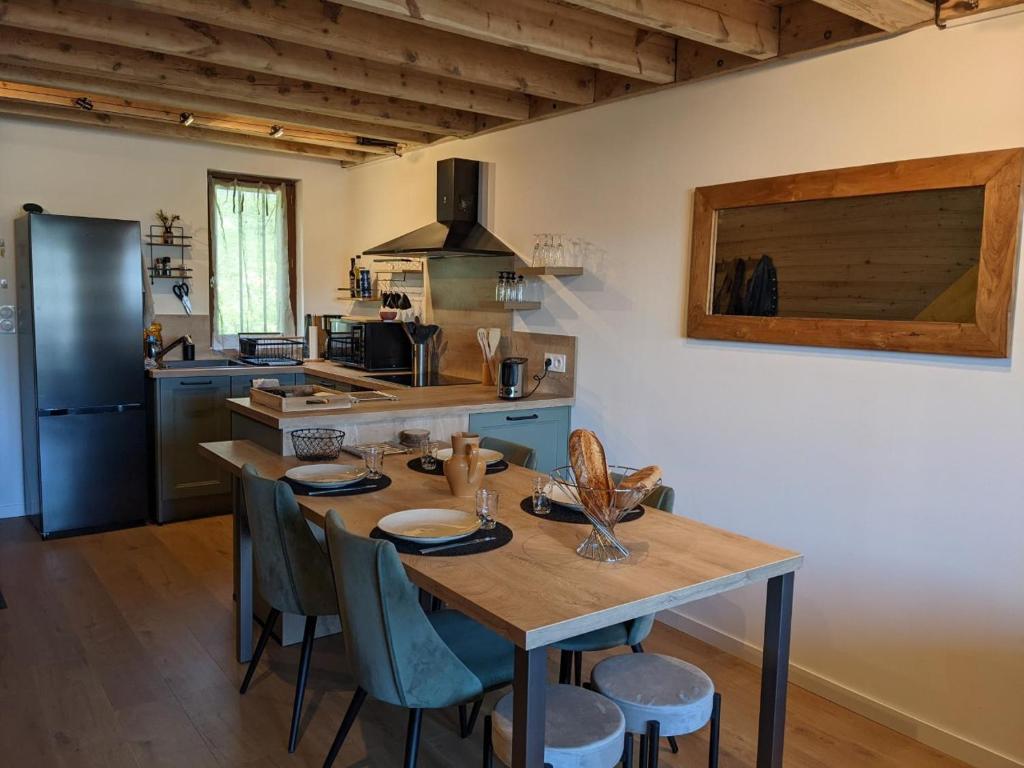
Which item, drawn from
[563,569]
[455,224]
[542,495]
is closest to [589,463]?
[563,569]

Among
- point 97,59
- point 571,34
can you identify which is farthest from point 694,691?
point 97,59

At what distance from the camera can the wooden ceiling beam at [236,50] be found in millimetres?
2875

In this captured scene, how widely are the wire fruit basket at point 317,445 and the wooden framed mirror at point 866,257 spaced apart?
1538 mm

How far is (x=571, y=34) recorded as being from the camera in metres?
2.97

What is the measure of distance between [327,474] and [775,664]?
149cm

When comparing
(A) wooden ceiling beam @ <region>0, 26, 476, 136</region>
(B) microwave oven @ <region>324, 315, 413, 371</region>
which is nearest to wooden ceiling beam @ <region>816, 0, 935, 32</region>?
(A) wooden ceiling beam @ <region>0, 26, 476, 136</region>

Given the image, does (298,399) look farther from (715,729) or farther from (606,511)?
(715,729)

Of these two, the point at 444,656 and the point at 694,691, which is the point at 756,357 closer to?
the point at 694,691

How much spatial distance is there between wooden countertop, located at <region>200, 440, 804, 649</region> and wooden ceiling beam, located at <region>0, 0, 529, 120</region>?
201 cm

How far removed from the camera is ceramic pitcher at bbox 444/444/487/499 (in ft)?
7.88

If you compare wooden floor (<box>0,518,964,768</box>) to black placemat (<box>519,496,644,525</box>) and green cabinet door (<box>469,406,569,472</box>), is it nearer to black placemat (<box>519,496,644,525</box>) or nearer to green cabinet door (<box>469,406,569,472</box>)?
black placemat (<box>519,496,644,525</box>)

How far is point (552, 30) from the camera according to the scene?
2922 mm

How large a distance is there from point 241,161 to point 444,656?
4530 mm

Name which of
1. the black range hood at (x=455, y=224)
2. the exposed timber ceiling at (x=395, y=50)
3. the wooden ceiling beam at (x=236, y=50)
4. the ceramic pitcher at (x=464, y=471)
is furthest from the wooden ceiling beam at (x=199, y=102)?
the ceramic pitcher at (x=464, y=471)
